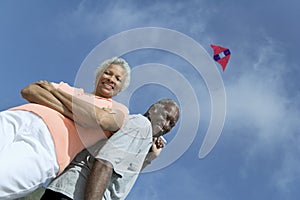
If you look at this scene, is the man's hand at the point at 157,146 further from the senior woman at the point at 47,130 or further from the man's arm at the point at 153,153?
the senior woman at the point at 47,130

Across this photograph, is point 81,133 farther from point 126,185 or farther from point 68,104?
point 126,185

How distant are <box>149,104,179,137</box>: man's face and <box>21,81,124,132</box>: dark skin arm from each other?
28 centimetres

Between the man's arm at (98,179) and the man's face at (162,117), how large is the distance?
0.54 meters

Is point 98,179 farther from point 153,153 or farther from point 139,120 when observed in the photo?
point 153,153

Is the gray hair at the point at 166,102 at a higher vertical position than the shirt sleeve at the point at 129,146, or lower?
higher

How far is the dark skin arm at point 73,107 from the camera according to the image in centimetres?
283

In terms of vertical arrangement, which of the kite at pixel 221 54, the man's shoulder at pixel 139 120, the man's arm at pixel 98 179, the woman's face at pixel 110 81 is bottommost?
the man's arm at pixel 98 179

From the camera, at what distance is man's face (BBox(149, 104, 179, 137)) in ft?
10.4

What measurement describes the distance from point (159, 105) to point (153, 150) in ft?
1.30

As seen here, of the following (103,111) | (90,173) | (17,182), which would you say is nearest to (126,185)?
(90,173)

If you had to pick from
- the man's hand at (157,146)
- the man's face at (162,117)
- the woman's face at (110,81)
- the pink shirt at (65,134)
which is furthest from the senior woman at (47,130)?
the man's hand at (157,146)

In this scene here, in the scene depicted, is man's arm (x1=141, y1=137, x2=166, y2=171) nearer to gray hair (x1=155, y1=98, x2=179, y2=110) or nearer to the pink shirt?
gray hair (x1=155, y1=98, x2=179, y2=110)

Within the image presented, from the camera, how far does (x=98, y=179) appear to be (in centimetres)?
274

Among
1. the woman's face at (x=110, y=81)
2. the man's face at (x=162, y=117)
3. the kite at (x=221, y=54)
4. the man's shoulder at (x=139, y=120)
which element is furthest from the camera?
the kite at (x=221, y=54)
